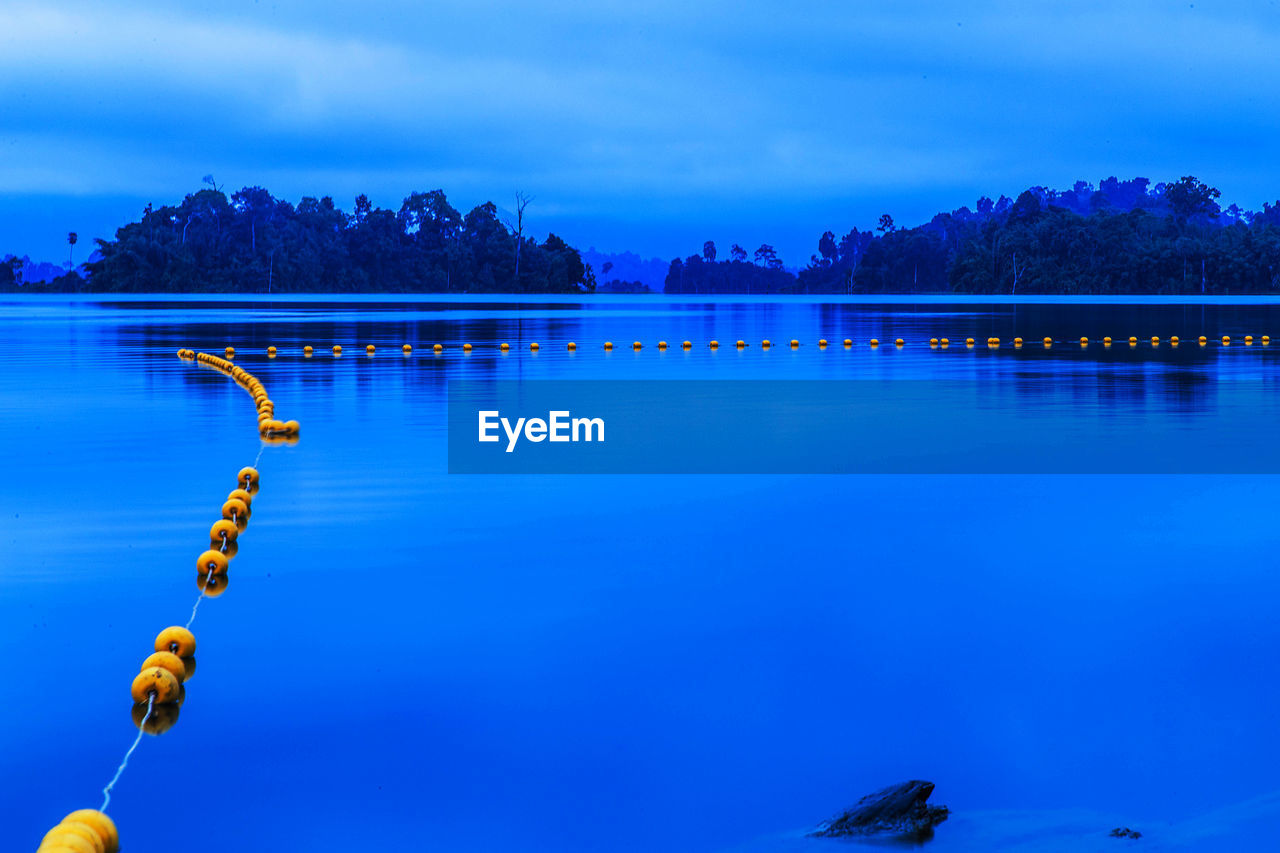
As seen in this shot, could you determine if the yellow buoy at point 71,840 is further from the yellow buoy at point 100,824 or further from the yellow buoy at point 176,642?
the yellow buoy at point 176,642

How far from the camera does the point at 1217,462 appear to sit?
15.2m

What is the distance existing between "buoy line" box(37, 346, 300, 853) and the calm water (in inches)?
4.3

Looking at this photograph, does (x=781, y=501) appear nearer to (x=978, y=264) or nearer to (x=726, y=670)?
(x=726, y=670)

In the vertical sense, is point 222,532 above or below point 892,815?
above

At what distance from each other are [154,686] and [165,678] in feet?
0.21

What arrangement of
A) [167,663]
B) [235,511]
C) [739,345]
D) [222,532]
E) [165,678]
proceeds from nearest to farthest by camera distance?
1. [165,678]
2. [167,663]
3. [222,532]
4. [235,511]
5. [739,345]

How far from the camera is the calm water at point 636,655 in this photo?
5.92 meters

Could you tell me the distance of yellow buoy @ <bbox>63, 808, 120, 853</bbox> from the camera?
5.32m

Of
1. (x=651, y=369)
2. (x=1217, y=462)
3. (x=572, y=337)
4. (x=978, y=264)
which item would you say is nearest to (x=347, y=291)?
(x=978, y=264)

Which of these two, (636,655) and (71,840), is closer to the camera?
(71,840)
